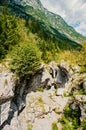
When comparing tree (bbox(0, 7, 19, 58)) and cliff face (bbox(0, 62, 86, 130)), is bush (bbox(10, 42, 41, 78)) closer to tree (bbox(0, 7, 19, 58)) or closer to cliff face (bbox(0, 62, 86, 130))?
tree (bbox(0, 7, 19, 58))

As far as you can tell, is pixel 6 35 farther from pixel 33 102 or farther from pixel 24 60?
pixel 33 102

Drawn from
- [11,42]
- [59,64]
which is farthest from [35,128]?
[59,64]

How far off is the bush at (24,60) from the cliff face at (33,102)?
103 inches

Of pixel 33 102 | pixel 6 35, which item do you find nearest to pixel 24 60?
pixel 6 35

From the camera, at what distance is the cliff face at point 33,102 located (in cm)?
4900

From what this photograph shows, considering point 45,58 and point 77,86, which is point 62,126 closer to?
point 77,86

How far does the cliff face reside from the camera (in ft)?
161

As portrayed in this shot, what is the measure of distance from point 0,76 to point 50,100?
19.3 meters

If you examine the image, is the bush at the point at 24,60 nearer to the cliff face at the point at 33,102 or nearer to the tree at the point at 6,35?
the tree at the point at 6,35

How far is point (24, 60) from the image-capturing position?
55.8m

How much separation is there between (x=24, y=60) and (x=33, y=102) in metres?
11.4

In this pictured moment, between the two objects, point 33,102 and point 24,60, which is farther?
point 33,102

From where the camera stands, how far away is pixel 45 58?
93750 millimetres

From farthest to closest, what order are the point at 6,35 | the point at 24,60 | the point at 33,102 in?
the point at 6,35, the point at 33,102, the point at 24,60
